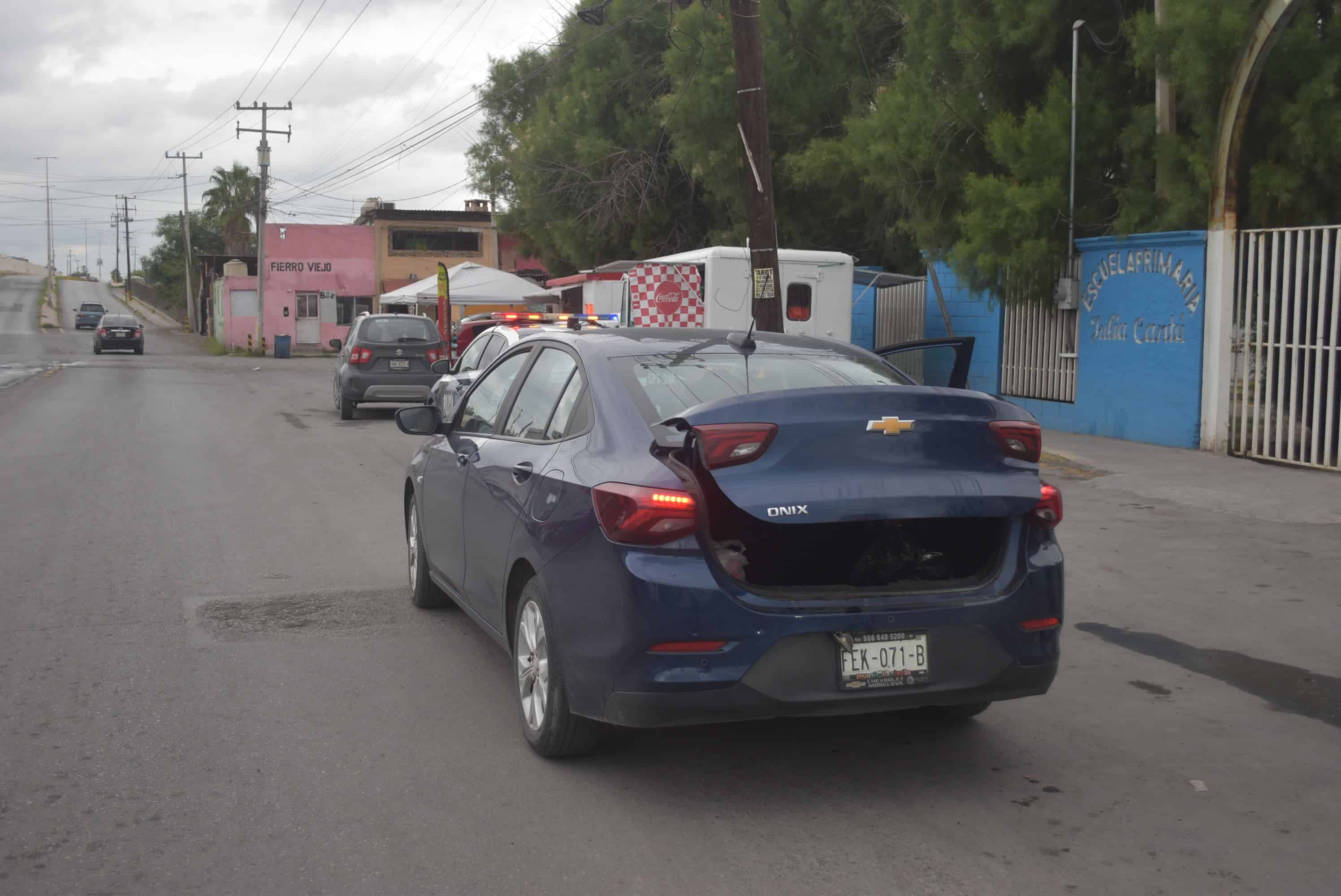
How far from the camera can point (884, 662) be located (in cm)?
425

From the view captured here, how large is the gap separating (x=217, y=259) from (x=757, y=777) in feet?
235

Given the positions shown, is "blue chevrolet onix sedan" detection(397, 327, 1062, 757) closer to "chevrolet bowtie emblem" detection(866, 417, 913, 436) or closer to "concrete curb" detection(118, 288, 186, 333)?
"chevrolet bowtie emblem" detection(866, 417, 913, 436)

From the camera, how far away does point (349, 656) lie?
620 cm

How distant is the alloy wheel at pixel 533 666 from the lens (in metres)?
4.76

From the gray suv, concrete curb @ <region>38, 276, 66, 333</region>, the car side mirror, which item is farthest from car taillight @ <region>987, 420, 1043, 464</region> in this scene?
concrete curb @ <region>38, 276, 66, 333</region>

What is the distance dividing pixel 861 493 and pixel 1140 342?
38.6 ft

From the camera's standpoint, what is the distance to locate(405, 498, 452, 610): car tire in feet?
23.1

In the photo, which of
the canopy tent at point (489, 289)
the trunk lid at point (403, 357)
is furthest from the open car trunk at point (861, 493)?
the canopy tent at point (489, 289)

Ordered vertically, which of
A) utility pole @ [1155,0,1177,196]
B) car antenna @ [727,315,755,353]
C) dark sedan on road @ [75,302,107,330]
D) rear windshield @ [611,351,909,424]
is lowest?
rear windshield @ [611,351,909,424]

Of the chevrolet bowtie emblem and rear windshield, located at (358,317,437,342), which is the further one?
rear windshield, located at (358,317,437,342)

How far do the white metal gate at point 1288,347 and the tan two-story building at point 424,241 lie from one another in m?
48.5

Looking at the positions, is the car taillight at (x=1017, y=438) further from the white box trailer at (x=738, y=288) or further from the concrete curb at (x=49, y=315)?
the concrete curb at (x=49, y=315)

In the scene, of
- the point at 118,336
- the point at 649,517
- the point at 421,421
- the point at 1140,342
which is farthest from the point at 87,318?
the point at 649,517

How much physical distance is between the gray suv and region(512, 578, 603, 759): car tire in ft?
48.1
